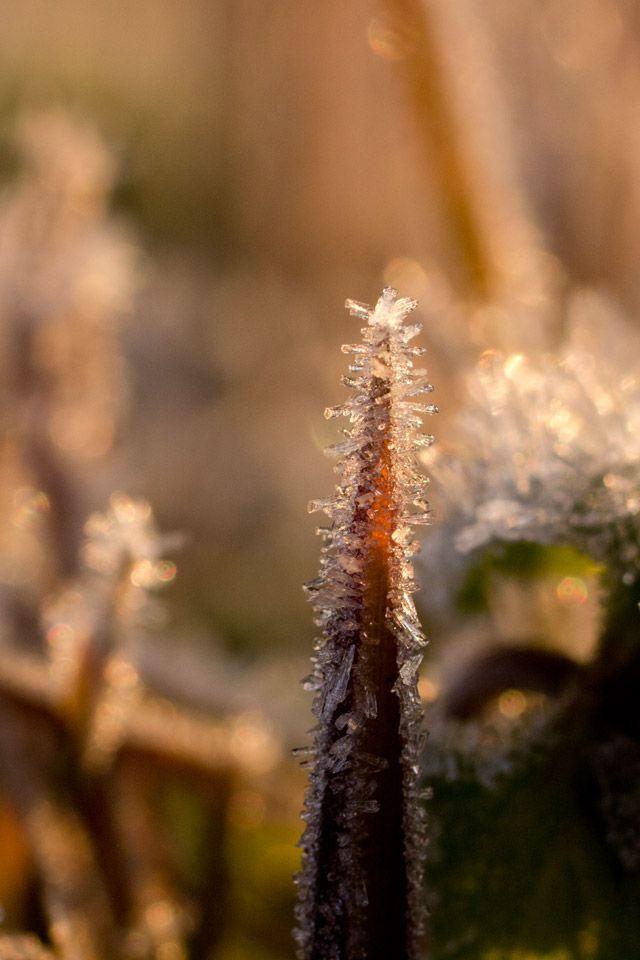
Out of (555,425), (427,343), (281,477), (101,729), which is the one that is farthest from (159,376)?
(555,425)

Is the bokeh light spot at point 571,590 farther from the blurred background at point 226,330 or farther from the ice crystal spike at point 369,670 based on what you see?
the ice crystal spike at point 369,670

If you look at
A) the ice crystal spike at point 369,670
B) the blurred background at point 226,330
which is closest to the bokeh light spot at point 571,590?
the blurred background at point 226,330

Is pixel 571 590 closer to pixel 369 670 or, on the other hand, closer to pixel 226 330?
pixel 369 670

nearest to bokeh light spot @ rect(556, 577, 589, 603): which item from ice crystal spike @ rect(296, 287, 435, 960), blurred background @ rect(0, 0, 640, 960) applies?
blurred background @ rect(0, 0, 640, 960)

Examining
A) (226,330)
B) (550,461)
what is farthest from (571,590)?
(226,330)

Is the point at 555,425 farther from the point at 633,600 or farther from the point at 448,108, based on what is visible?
the point at 448,108

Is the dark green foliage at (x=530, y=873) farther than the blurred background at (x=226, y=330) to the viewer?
No
